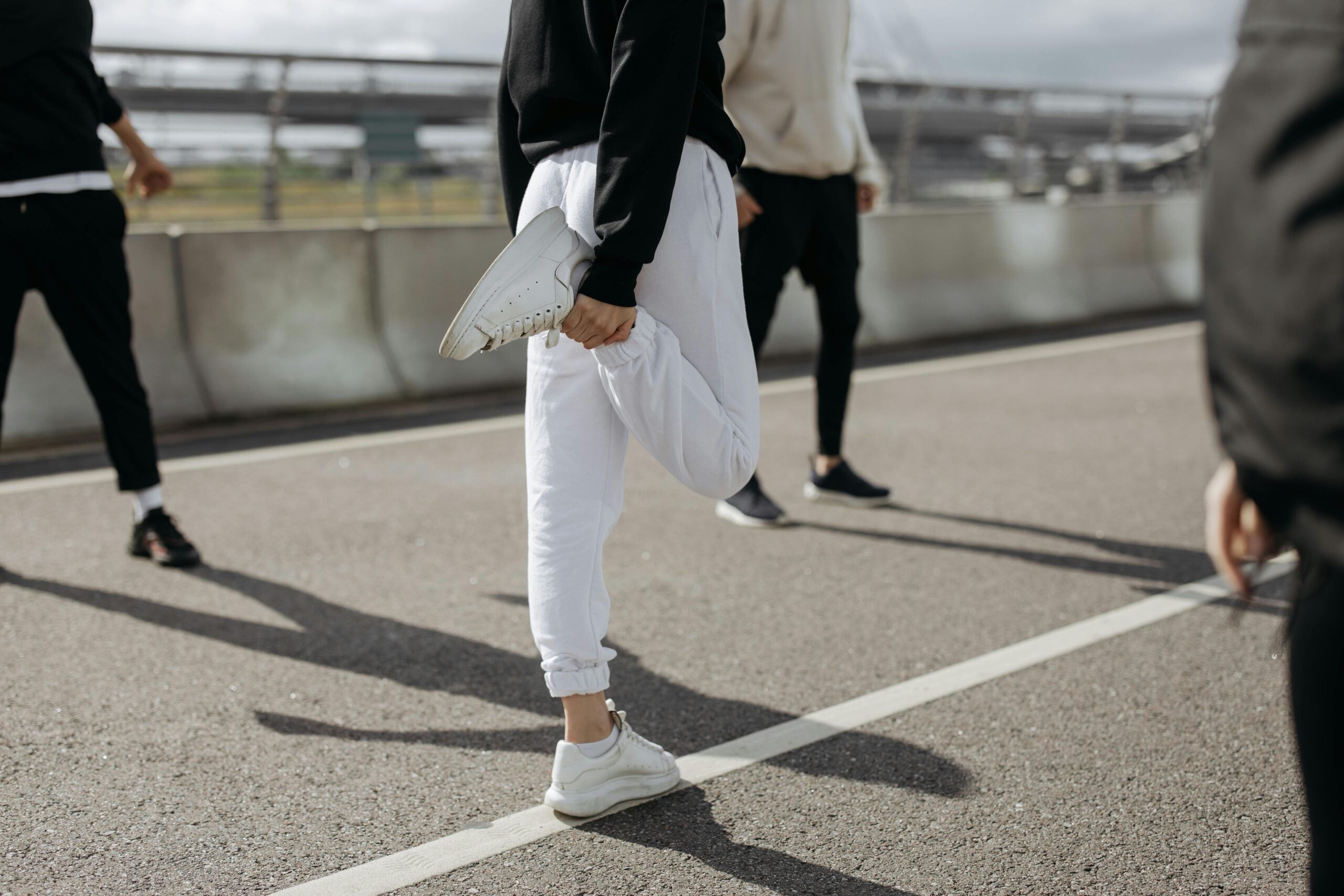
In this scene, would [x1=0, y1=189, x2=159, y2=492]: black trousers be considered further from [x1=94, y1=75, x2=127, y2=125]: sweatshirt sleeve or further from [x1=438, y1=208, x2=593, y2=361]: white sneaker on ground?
[x1=438, y1=208, x2=593, y2=361]: white sneaker on ground

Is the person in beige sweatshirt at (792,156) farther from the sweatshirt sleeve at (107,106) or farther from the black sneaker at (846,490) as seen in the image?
the sweatshirt sleeve at (107,106)

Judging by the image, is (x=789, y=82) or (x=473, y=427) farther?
(x=473, y=427)

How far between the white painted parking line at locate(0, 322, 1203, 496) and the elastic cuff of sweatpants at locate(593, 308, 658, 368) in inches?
152

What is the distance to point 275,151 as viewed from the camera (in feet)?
27.2

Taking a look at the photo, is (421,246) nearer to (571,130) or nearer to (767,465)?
(767,465)

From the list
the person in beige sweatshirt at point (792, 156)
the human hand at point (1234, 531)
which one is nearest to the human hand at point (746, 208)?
the person in beige sweatshirt at point (792, 156)

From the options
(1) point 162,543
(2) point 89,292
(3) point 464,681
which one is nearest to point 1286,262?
(3) point 464,681

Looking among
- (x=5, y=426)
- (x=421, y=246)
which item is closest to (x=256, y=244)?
(x=421, y=246)

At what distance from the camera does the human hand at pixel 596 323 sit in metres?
2.17

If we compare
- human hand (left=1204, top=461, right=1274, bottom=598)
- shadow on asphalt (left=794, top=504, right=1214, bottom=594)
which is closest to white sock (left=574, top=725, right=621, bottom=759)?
human hand (left=1204, top=461, right=1274, bottom=598)

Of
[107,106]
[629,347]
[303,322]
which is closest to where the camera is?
[629,347]

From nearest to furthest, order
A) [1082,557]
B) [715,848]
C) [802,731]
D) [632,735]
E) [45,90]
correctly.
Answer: [715,848]
[632,735]
[802,731]
[45,90]
[1082,557]

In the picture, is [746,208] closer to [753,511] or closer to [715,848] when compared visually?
[753,511]

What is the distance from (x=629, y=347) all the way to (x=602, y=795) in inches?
35.6
